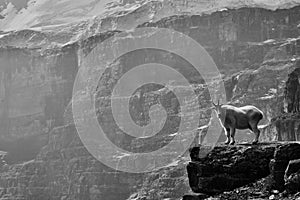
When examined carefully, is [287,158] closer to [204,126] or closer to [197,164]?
[197,164]

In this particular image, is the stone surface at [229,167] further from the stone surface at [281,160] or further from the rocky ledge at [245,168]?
the stone surface at [281,160]

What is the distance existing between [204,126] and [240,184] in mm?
166338

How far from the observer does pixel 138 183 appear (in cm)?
19438

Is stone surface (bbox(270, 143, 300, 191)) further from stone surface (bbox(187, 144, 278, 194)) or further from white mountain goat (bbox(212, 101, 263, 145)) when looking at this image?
white mountain goat (bbox(212, 101, 263, 145))

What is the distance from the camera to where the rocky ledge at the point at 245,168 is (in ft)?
94.2

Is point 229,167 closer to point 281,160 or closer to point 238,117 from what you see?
point 281,160

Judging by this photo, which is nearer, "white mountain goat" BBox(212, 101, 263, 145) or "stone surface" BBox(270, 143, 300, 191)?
"stone surface" BBox(270, 143, 300, 191)

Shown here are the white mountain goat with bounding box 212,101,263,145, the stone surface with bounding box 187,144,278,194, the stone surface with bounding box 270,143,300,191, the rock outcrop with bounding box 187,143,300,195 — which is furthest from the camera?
the white mountain goat with bounding box 212,101,263,145

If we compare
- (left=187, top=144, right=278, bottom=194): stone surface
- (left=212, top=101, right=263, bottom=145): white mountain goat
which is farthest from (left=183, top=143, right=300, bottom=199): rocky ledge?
(left=212, top=101, right=263, bottom=145): white mountain goat

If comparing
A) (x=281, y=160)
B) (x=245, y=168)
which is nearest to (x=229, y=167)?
(x=245, y=168)

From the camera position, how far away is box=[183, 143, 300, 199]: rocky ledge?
2871 centimetres

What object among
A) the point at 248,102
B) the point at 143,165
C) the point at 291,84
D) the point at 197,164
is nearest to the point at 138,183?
the point at 143,165

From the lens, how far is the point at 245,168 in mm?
31219

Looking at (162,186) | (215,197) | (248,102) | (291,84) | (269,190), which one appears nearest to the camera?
(269,190)
